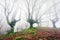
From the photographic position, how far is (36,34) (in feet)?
7.39

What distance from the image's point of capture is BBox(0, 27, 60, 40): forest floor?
222 cm

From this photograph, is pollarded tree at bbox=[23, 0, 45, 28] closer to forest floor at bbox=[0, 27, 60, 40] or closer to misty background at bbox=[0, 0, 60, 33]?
misty background at bbox=[0, 0, 60, 33]

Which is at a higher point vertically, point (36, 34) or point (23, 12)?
point (23, 12)

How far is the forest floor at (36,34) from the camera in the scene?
222cm

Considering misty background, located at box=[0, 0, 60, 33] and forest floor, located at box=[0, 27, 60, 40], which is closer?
forest floor, located at box=[0, 27, 60, 40]

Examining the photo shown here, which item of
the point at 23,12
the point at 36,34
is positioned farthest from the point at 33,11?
the point at 36,34

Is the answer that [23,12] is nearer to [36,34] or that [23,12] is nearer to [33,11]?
[33,11]

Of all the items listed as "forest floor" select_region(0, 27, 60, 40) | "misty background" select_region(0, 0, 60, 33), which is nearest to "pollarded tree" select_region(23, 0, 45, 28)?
"misty background" select_region(0, 0, 60, 33)

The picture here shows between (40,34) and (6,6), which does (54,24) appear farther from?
(6,6)

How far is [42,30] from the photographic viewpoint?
7.47ft

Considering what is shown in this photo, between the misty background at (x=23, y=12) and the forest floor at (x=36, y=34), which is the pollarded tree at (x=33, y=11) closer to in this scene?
the misty background at (x=23, y=12)

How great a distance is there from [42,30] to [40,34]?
8cm

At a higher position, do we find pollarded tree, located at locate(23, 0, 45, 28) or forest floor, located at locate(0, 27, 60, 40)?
pollarded tree, located at locate(23, 0, 45, 28)

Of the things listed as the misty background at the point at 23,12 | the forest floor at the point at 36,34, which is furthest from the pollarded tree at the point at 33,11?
the forest floor at the point at 36,34
